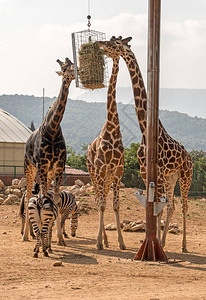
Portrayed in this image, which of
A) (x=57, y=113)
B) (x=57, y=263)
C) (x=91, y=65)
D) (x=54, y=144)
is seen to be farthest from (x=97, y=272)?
(x=91, y=65)

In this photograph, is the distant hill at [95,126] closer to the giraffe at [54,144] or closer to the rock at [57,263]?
the giraffe at [54,144]

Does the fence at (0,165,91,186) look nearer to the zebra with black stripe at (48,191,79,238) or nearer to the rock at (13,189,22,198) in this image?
the rock at (13,189,22,198)

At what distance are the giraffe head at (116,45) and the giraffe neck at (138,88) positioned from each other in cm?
14

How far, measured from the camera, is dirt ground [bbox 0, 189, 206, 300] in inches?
276

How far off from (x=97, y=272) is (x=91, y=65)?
5607 millimetres

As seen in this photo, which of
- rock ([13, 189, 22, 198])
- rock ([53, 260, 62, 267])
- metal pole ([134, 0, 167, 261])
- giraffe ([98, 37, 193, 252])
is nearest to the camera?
rock ([53, 260, 62, 267])

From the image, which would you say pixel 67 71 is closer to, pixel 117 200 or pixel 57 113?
pixel 57 113

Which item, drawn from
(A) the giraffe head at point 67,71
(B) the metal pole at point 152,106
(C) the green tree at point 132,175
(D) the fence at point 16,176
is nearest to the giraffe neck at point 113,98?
(A) the giraffe head at point 67,71

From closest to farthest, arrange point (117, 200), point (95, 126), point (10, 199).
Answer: point (117, 200), point (10, 199), point (95, 126)

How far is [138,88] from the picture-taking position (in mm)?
11750

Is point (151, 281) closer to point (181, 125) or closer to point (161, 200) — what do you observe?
point (161, 200)

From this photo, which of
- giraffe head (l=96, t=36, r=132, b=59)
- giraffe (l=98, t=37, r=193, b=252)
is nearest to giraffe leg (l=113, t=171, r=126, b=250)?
giraffe (l=98, t=37, r=193, b=252)

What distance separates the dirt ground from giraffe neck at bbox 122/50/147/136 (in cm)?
311

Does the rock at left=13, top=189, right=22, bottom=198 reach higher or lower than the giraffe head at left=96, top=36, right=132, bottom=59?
lower
